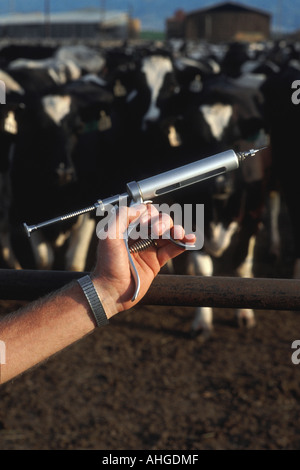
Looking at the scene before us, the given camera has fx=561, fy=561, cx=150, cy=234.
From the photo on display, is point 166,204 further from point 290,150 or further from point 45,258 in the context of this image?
point 290,150

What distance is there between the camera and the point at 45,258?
193 inches

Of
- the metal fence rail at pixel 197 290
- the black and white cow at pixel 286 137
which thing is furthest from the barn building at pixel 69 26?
the metal fence rail at pixel 197 290

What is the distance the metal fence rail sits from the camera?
147cm

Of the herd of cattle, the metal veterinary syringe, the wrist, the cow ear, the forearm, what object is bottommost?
the forearm

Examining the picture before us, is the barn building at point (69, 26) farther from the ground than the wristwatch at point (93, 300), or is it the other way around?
the barn building at point (69, 26)

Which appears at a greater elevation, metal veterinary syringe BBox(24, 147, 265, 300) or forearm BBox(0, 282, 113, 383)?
metal veterinary syringe BBox(24, 147, 265, 300)

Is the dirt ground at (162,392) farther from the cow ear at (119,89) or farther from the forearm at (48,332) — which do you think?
the cow ear at (119,89)

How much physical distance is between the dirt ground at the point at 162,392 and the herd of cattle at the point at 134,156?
303 millimetres

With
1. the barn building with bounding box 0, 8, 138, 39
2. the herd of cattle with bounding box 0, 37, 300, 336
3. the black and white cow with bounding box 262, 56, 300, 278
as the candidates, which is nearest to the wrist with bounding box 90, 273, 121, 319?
the herd of cattle with bounding box 0, 37, 300, 336

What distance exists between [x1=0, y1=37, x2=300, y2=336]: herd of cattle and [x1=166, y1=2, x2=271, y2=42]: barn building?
53.8 m

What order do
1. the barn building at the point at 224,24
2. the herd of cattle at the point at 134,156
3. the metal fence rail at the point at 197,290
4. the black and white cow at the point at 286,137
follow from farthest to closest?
1. the barn building at the point at 224,24
2. the black and white cow at the point at 286,137
3. the herd of cattle at the point at 134,156
4. the metal fence rail at the point at 197,290

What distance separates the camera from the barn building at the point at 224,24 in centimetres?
5773

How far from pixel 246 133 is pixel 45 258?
2.07m

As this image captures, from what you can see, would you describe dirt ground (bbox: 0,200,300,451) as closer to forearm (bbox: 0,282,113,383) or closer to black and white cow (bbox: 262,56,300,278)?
black and white cow (bbox: 262,56,300,278)
